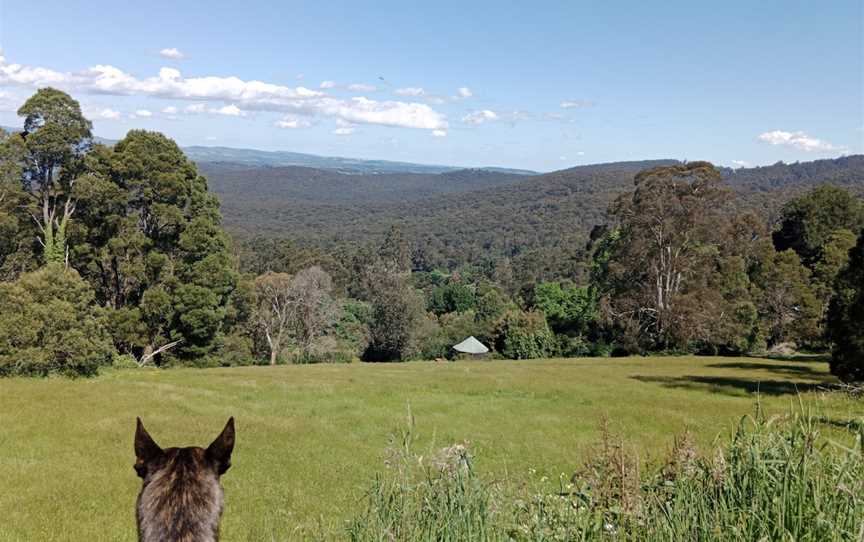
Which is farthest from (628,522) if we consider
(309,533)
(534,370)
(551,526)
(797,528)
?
(534,370)

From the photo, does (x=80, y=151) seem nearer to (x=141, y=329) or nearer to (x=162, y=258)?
(x=162, y=258)

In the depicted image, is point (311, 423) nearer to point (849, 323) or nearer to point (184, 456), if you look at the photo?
point (184, 456)

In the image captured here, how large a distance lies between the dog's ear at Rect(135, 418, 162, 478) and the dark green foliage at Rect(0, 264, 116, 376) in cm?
2476

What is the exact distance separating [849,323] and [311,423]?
17562 millimetres

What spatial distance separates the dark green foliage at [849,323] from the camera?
19.5 m

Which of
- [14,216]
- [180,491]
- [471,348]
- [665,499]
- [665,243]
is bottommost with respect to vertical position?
[471,348]

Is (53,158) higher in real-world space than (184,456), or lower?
higher

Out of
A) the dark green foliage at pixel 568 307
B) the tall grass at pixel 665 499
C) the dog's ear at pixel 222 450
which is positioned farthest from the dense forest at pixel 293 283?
the dog's ear at pixel 222 450

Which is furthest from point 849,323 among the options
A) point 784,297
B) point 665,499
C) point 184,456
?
point 784,297

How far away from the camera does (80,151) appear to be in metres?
35.1

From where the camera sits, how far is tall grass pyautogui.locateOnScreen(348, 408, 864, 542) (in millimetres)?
4094

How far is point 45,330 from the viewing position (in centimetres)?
2420

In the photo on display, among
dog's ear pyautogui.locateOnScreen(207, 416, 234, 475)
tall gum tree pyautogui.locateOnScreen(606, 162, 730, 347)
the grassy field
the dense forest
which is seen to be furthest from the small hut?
dog's ear pyautogui.locateOnScreen(207, 416, 234, 475)

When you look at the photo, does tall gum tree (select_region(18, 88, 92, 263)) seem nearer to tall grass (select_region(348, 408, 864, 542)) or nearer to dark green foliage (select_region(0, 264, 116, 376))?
dark green foliage (select_region(0, 264, 116, 376))
